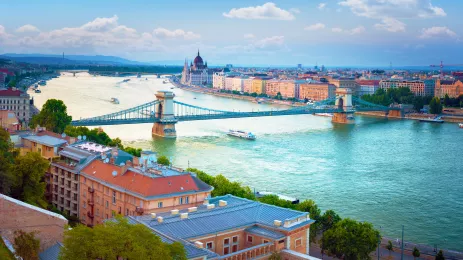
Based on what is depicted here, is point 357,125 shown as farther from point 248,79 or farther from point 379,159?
point 248,79

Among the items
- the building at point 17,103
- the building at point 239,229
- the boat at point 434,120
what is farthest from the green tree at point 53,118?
the boat at point 434,120

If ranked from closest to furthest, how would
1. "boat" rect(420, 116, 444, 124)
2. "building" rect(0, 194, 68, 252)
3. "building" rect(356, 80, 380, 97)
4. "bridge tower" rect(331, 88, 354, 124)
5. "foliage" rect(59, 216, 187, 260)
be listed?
"foliage" rect(59, 216, 187, 260)
"building" rect(0, 194, 68, 252)
"bridge tower" rect(331, 88, 354, 124)
"boat" rect(420, 116, 444, 124)
"building" rect(356, 80, 380, 97)

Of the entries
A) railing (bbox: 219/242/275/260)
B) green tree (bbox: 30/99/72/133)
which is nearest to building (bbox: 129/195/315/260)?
railing (bbox: 219/242/275/260)

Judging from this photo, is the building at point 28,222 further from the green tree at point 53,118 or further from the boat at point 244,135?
the boat at point 244,135

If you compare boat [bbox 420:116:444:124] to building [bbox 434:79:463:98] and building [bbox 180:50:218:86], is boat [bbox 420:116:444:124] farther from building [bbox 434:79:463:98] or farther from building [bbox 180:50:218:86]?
building [bbox 180:50:218:86]

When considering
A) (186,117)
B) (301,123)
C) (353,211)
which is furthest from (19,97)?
(353,211)

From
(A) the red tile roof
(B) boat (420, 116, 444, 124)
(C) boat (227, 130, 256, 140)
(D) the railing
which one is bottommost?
(C) boat (227, 130, 256, 140)
